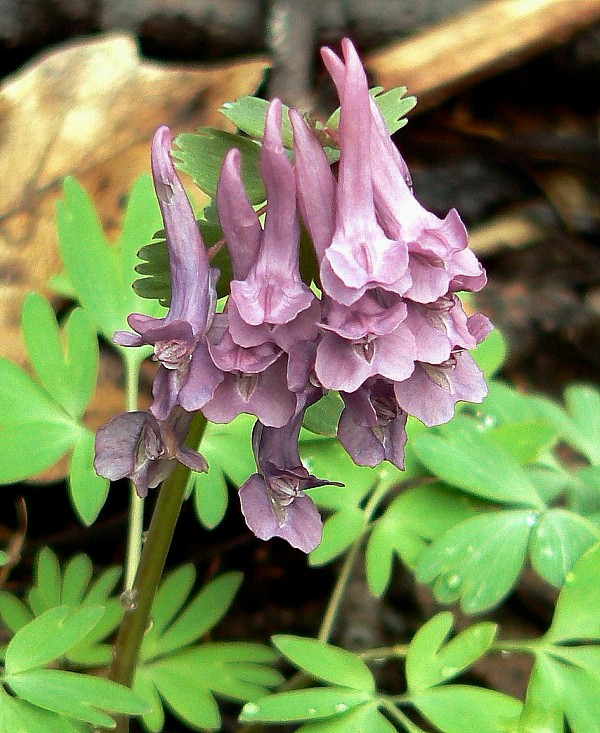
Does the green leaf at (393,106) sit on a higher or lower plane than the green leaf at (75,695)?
higher

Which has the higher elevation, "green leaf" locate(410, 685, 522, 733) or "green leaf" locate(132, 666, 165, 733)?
"green leaf" locate(410, 685, 522, 733)

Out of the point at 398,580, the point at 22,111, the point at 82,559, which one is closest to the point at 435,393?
the point at 82,559

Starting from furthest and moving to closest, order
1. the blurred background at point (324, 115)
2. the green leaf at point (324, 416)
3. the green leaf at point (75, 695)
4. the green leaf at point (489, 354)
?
the blurred background at point (324, 115), the green leaf at point (489, 354), the green leaf at point (324, 416), the green leaf at point (75, 695)

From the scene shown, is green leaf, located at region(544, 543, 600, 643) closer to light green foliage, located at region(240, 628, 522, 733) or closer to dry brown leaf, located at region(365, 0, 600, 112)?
light green foliage, located at region(240, 628, 522, 733)

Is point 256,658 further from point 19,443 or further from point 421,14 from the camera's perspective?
point 421,14

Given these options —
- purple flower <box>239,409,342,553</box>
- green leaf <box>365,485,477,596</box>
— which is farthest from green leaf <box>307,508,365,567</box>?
purple flower <box>239,409,342,553</box>

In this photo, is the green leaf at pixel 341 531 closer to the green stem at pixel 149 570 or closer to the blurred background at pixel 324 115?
the green stem at pixel 149 570

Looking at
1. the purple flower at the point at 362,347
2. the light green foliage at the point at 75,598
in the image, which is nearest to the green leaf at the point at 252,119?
the purple flower at the point at 362,347
